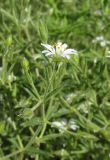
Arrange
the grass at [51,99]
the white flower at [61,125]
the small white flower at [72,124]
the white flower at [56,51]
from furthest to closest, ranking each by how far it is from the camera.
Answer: the small white flower at [72,124]
the white flower at [61,125]
the grass at [51,99]
the white flower at [56,51]

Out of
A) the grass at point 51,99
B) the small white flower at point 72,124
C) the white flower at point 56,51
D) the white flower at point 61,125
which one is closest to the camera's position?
the white flower at point 56,51

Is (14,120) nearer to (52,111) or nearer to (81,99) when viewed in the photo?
(52,111)

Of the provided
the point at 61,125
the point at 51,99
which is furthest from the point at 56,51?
the point at 61,125

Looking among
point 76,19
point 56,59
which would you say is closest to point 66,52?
point 56,59

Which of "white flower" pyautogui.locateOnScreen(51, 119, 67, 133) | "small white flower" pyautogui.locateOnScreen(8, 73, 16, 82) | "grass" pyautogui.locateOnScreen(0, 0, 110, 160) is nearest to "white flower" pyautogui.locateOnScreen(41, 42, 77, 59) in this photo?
"grass" pyautogui.locateOnScreen(0, 0, 110, 160)

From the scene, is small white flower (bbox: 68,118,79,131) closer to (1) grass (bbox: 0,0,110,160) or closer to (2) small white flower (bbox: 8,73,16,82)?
(1) grass (bbox: 0,0,110,160)

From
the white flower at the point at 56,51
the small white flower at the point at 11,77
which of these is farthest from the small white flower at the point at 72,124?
the white flower at the point at 56,51

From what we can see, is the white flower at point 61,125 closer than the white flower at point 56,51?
No

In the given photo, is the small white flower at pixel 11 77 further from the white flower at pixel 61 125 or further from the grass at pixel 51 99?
the white flower at pixel 61 125
